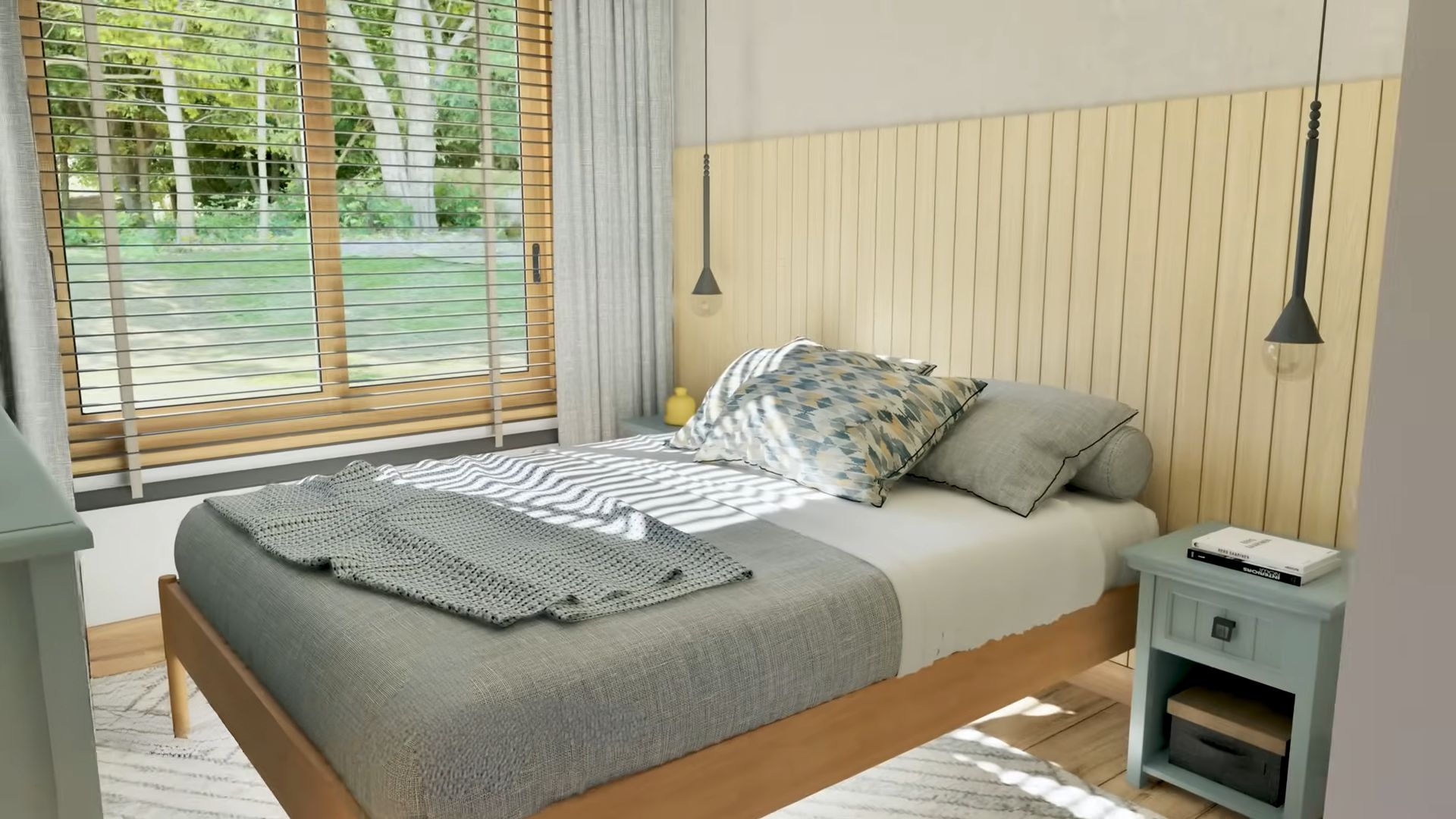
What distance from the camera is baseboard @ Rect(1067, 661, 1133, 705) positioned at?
2861 mm

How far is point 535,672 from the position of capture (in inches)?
63.9

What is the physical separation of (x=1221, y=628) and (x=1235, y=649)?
0.05 meters

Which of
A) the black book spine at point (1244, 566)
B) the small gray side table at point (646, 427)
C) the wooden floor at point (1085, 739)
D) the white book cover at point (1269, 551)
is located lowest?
the wooden floor at point (1085, 739)

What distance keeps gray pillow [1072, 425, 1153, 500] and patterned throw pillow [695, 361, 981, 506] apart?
1.16 feet

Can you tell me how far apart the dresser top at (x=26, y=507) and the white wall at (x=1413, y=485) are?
3.63 feet

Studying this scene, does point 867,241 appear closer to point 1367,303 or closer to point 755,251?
point 755,251

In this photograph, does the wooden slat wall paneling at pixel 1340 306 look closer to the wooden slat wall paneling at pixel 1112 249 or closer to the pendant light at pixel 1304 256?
the pendant light at pixel 1304 256

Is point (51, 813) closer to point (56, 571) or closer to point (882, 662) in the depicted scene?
point (56, 571)

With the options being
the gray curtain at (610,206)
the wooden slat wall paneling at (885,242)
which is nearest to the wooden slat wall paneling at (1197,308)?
the wooden slat wall paneling at (885,242)

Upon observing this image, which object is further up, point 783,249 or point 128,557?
point 783,249

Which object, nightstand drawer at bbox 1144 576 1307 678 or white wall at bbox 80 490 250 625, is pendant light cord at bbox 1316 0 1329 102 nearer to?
nightstand drawer at bbox 1144 576 1307 678

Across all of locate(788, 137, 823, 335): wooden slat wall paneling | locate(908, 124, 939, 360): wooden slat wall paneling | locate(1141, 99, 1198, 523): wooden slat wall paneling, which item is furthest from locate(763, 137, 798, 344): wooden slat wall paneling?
locate(1141, 99, 1198, 523): wooden slat wall paneling

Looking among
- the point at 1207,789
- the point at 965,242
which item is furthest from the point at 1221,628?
the point at 965,242

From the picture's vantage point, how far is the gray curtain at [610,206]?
3.91 m
